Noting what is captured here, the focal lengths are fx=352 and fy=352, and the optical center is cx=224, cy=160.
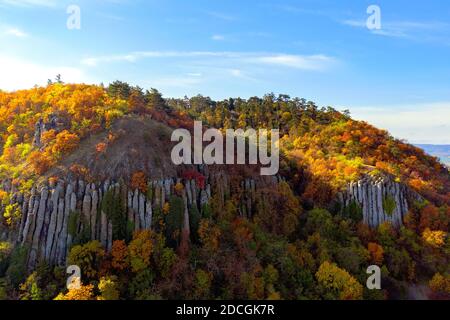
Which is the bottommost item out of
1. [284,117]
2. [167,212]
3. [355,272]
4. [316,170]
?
[355,272]

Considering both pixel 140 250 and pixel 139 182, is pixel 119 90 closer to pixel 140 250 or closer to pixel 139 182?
pixel 139 182

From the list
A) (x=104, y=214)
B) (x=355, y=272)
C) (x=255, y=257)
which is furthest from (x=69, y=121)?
(x=355, y=272)

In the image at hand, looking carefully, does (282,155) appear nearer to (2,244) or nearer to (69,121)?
(69,121)

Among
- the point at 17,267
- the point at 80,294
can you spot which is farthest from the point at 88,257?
the point at 17,267

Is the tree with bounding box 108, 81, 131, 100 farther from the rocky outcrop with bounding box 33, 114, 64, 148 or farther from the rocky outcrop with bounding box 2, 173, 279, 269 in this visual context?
the rocky outcrop with bounding box 2, 173, 279, 269

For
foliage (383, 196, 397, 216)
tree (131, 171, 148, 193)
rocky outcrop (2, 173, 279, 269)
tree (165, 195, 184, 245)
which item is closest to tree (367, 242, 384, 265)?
foliage (383, 196, 397, 216)
